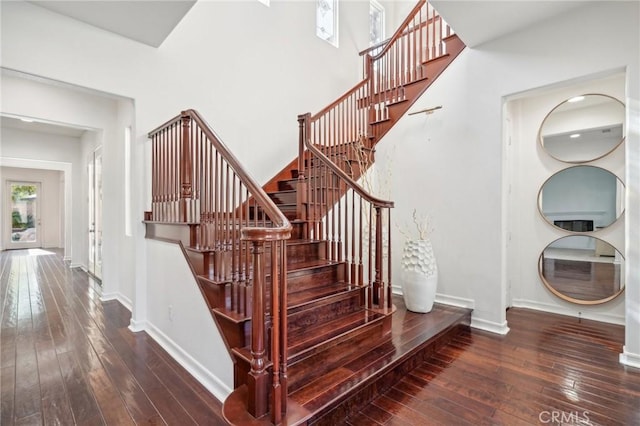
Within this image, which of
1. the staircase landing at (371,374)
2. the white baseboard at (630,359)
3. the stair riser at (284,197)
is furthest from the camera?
the stair riser at (284,197)

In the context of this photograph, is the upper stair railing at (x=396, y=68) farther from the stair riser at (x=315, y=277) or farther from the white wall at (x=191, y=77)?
the stair riser at (x=315, y=277)

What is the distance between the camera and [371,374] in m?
2.02

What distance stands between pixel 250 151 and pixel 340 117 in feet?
5.37

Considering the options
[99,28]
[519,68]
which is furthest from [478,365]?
[99,28]

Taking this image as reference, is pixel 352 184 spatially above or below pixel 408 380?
above

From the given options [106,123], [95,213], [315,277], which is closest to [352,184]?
[315,277]

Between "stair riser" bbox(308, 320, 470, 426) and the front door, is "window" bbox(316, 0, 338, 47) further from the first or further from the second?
the front door

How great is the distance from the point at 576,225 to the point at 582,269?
0.53 metres

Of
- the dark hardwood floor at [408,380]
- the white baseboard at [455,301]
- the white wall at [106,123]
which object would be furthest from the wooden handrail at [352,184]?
the white wall at [106,123]

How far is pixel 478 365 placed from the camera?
2482 millimetres

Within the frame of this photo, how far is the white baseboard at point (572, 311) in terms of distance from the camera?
3.37m

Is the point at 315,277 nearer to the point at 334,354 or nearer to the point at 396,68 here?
the point at 334,354

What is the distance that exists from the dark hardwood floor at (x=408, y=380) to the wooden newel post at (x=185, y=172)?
1.32 m

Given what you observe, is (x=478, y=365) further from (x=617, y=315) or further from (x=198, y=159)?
(x=198, y=159)
